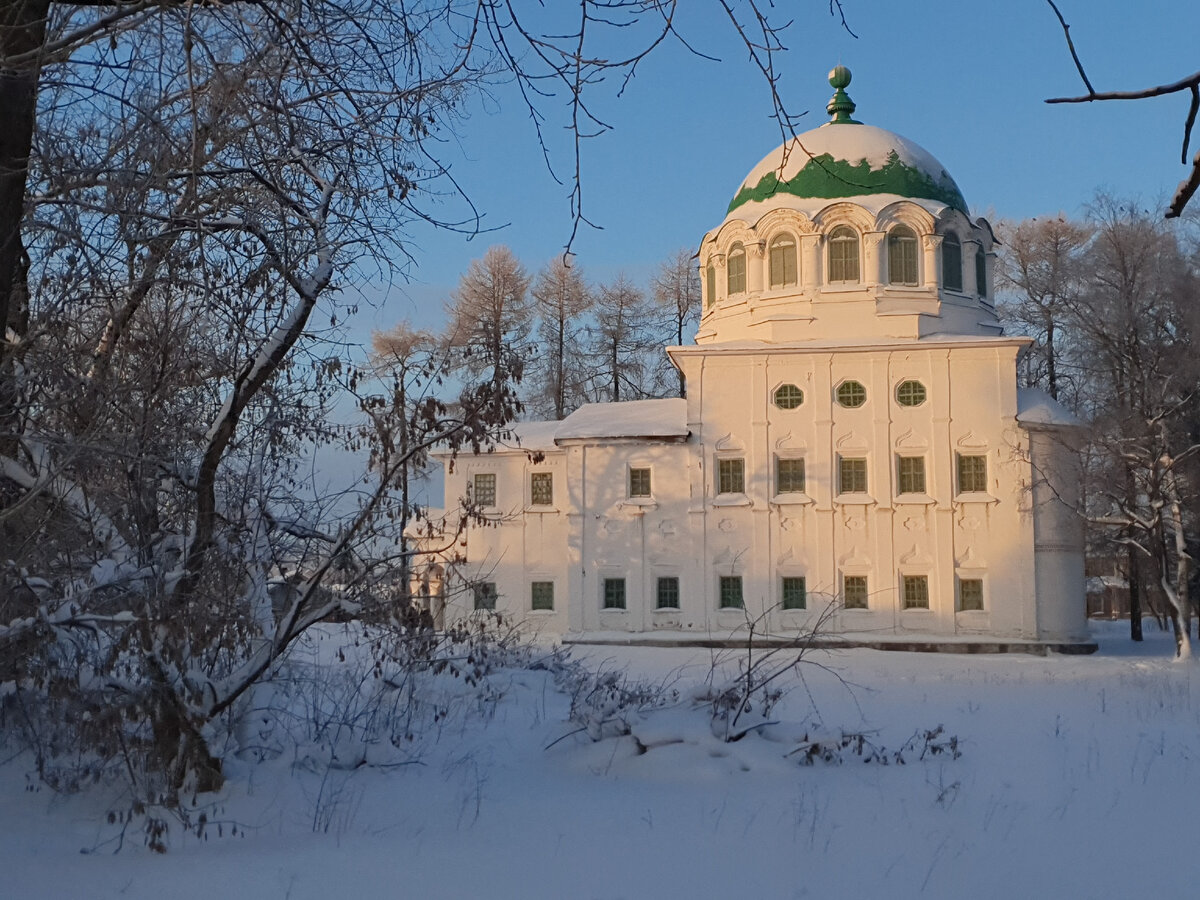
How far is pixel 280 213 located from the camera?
720 centimetres

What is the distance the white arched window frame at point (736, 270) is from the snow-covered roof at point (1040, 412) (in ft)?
23.7

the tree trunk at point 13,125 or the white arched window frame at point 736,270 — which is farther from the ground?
the white arched window frame at point 736,270

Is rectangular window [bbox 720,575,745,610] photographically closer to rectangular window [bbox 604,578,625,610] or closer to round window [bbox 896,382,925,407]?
rectangular window [bbox 604,578,625,610]

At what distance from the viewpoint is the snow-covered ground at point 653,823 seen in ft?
19.6

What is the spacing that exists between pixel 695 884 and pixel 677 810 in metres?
1.52

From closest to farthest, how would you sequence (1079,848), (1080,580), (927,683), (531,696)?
(1079,848) < (531,696) < (927,683) < (1080,580)

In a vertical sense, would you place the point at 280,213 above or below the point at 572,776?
above

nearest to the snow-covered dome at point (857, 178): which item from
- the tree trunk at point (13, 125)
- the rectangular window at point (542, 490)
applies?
the rectangular window at point (542, 490)

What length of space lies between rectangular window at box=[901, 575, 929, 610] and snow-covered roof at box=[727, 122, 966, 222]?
29.1 feet

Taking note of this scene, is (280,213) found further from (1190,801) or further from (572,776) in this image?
(1190,801)

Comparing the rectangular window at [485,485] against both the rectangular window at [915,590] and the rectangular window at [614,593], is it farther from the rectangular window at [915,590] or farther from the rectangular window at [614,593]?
the rectangular window at [915,590]

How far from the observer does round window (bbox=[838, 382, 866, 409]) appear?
27.0 meters

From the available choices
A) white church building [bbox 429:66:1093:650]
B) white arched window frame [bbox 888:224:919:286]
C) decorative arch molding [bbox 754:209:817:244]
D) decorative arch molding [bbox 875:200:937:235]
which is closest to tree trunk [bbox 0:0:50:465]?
white church building [bbox 429:66:1093:650]

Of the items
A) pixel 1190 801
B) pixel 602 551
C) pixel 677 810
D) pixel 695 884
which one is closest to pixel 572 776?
pixel 677 810
